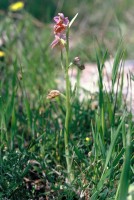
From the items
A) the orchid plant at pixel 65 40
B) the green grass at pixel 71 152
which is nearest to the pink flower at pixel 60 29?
the orchid plant at pixel 65 40

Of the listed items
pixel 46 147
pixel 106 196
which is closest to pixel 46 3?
pixel 46 147

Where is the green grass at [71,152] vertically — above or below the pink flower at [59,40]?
below

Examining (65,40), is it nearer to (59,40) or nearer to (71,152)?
(59,40)

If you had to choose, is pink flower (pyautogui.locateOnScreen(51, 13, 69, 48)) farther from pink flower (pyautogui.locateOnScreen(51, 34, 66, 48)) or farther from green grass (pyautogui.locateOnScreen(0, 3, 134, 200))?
green grass (pyautogui.locateOnScreen(0, 3, 134, 200))

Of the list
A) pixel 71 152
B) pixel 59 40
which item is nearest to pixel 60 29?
pixel 59 40

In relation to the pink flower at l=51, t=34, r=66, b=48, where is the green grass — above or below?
below

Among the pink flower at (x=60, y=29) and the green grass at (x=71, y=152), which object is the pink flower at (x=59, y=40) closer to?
the pink flower at (x=60, y=29)

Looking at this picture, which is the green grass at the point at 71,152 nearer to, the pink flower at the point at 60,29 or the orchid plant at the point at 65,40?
the orchid plant at the point at 65,40

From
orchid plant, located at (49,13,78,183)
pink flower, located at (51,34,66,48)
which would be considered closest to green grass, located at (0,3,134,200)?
orchid plant, located at (49,13,78,183)

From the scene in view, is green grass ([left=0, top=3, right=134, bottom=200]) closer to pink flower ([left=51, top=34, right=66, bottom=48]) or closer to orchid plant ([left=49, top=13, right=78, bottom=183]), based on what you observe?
orchid plant ([left=49, top=13, right=78, bottom=183])

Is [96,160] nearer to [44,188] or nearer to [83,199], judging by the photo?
[83,199]

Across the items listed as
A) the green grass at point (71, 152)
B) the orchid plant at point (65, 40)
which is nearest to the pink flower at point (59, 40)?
the orchid plant at point (65, 40)
